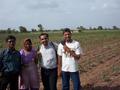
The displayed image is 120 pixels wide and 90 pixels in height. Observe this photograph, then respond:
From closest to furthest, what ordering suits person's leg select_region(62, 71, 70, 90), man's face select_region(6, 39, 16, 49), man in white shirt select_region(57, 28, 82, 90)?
man's face select_region(6, 39, 16, 49) < man in white shirt select_region(57, 28, 82, 90) < person's leg select_region(62, 71, 70, 90)

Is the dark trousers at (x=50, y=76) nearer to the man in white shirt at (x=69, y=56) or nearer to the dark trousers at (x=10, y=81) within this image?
the man in white shirt at (x=69, y=56)

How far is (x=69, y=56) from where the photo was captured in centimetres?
855

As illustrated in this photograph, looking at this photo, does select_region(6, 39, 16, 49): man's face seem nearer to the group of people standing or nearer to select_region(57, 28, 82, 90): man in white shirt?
the group of people standing

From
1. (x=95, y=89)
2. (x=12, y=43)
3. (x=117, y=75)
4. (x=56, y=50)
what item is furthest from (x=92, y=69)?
(x=12, y=43)

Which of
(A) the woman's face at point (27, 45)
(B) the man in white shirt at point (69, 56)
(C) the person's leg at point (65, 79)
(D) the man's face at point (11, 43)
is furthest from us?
(C) the person's leg at point (65, 79)

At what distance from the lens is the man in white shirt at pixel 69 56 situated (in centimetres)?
848

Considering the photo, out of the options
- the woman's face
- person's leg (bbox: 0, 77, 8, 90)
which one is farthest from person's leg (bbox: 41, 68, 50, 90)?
person's leg (bbox: 0, 77, 8, 90)

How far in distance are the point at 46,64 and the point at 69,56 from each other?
1.81ft

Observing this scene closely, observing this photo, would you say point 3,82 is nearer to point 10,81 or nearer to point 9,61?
point 10,81

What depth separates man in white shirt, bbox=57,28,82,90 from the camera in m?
8.48

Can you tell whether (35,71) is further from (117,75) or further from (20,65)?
(117,75)

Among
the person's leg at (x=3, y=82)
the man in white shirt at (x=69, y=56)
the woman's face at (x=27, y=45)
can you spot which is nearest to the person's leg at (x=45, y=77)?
the man in white shirt at (x=69, y=56)

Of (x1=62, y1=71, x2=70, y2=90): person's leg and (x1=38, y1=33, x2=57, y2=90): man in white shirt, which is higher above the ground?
(x1=38, y1=33, x2=57, y2=90): man in white shirt

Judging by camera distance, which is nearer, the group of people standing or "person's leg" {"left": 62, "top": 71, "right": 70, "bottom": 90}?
the group of people standing
